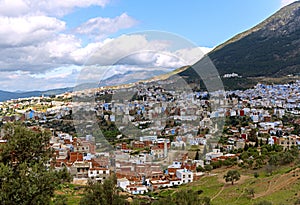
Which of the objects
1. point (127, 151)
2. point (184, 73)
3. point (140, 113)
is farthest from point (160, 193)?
point (184, 73)

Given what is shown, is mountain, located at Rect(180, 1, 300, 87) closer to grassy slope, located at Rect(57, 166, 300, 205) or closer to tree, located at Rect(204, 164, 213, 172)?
tree, located at Rect(204, 164, 213, 172)

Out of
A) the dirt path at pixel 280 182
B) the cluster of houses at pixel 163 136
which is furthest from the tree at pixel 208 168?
the dirt path at pixel 280 182

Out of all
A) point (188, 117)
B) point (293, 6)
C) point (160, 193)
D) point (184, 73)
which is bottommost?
point (160, 193)

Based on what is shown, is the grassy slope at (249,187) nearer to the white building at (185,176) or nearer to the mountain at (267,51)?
the white building at (185,176)

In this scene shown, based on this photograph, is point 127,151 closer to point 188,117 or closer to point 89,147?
point 89,147

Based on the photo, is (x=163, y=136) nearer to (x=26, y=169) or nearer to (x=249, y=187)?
(x=249, y=187)

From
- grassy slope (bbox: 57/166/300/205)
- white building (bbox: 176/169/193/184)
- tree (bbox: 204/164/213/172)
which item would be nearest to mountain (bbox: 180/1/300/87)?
tree (bbox: 204/164/213/172)
